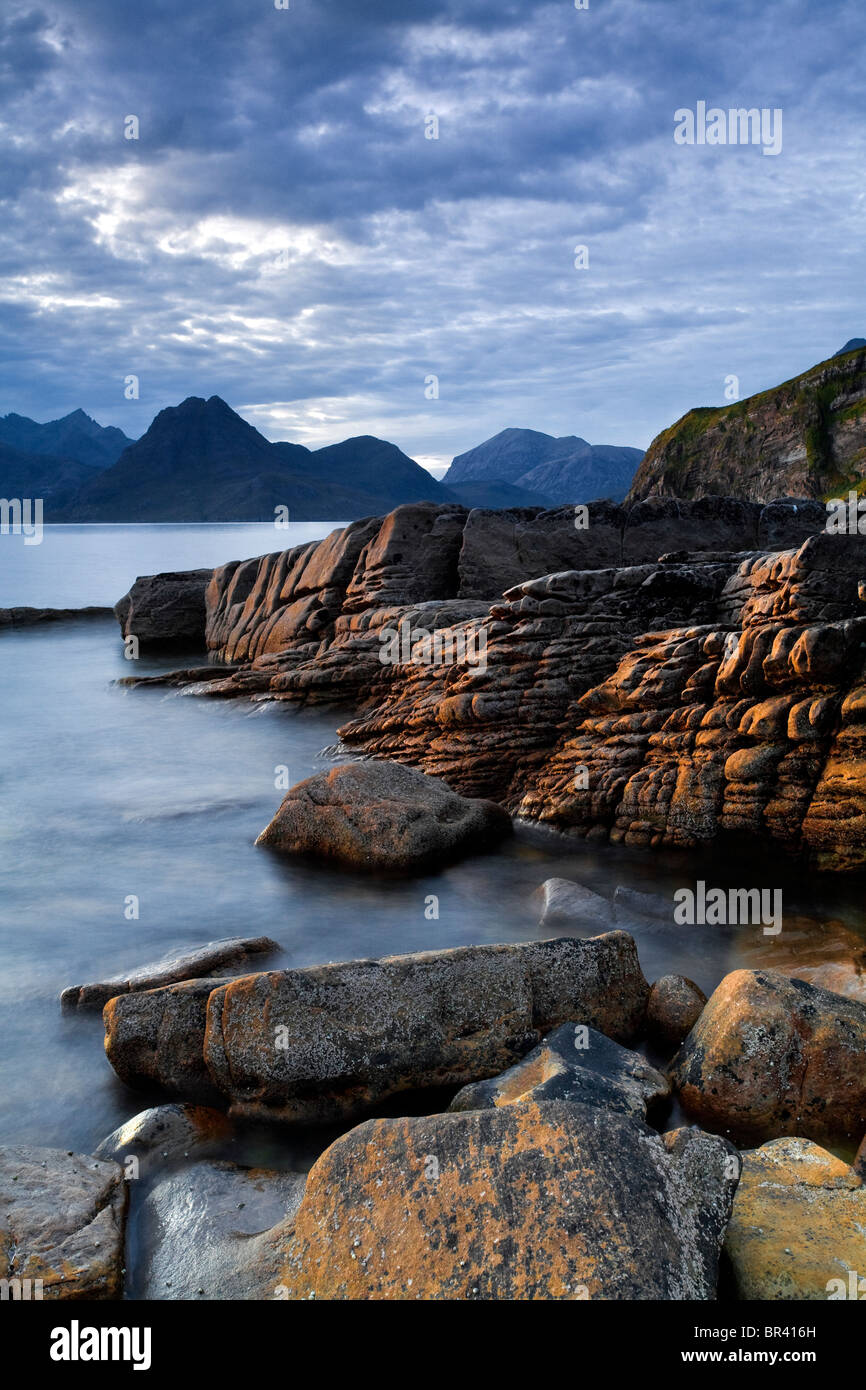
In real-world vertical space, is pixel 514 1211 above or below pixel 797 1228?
above

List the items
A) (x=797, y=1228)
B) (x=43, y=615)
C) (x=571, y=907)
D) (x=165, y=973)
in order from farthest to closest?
(x=43, y=615) → (x=571, y=907) → (x=165, y=973) → (x=797, y=1228)

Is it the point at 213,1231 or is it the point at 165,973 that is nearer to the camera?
the point at 213,1231

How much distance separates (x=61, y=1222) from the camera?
530cm

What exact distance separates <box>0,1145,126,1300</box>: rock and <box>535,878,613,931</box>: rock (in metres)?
6.09

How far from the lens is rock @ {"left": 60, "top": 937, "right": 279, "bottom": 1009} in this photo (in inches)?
339

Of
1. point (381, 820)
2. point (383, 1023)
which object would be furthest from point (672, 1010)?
point (381, 820)

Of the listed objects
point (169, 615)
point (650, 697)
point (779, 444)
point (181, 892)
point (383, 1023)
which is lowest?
point (181, 892)

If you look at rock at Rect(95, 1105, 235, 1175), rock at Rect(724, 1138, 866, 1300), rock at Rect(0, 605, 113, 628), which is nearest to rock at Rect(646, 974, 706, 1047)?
rock at Rect(724, 1138, 866, 1300)

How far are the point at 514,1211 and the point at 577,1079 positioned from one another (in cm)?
198

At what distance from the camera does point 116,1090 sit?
24.8ft

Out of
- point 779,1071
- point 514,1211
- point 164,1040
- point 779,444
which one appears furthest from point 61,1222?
point 779,444

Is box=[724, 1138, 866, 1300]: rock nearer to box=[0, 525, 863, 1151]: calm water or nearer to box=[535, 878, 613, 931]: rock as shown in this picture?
box=[0, 525, 863, 1151]: calm water

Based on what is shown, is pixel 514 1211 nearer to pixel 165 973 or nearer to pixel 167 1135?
pixel 167 1135

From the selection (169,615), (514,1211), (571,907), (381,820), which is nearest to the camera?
(514,1211)
